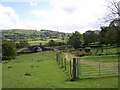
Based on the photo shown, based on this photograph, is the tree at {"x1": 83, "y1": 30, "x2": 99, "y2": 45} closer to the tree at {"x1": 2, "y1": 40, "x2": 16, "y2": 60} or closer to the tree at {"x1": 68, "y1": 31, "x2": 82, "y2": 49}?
the tree at {"x1": 68, "y1": 31, "x2": 82, "y2": 49}

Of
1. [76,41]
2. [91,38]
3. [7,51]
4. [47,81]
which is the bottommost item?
[47,81]

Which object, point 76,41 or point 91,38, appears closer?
point 76,41

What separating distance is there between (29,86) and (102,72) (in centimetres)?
832

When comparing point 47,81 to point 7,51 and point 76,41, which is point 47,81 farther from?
point 76,41

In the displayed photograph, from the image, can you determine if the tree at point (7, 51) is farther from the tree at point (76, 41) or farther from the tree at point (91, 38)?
the tree at point (91, 38)

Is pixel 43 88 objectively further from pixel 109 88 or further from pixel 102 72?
pixel 102 72

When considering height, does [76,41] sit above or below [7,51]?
above

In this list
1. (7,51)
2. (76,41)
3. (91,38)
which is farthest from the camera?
(91,38)

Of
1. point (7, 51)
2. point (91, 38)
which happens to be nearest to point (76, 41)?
point (91, 38)

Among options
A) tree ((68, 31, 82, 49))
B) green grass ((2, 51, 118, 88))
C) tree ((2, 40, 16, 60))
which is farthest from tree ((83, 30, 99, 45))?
green grass ((2, 51, 118, 88))

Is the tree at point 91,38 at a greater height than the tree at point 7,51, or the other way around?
the tree at point 91,38

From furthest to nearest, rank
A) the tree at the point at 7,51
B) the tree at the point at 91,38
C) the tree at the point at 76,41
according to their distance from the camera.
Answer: the tree at the point at 91,38 < the tree at the point at 76,41 < the tree at the point at 7,51

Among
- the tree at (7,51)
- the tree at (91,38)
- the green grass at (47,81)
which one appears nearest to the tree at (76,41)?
the tree at (91,38)

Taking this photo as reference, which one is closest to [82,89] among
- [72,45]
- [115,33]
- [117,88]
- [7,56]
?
[117,88]
